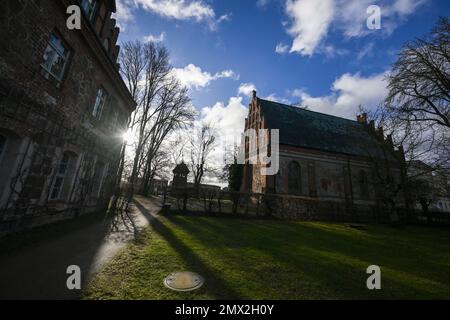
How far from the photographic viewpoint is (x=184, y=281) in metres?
3.71

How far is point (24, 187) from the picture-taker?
5973 mm

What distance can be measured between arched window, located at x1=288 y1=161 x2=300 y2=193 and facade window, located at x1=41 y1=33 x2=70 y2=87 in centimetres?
1965

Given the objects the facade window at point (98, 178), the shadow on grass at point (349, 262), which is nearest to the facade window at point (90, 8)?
the facade window at point (98, 178)

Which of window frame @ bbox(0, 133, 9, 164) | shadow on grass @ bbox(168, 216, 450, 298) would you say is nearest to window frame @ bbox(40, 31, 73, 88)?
window frame @ bbox(0, 133, 9, 164)

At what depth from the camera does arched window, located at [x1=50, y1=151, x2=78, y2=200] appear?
25.6 ft

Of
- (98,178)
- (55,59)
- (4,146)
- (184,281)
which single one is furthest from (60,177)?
(184,281)

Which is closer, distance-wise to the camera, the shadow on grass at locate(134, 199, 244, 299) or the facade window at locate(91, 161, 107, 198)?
the shadow on grass at locate(134, 199, 244, 299)

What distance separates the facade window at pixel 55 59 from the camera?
638 centimetres

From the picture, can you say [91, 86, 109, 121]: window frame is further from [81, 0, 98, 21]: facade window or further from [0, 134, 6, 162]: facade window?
[0, 134, 6, 162]: facade window

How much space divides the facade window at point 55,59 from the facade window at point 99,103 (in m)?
2.33

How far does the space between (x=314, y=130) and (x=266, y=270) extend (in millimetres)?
24742

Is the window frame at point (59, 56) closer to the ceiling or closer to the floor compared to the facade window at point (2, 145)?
closer to the ceiling

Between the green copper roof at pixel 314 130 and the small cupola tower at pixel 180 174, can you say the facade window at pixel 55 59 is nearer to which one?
the green copper roof at pixel 314 130
